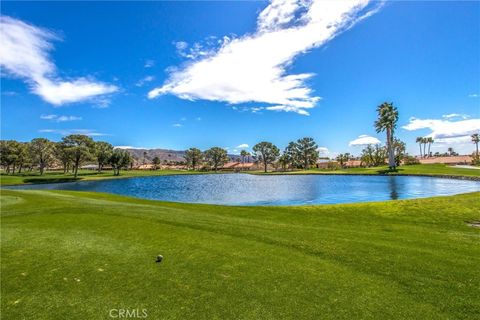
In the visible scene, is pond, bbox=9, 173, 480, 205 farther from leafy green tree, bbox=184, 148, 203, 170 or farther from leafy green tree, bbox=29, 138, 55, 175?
leafy green tree, bbox=184, 148, 203, 170

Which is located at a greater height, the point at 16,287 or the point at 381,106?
the point at 381,106

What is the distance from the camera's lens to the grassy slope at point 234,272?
4.40 m

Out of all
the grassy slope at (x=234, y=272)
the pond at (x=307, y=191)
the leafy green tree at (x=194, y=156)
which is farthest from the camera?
the leafy green tree at (x=194, y=156)

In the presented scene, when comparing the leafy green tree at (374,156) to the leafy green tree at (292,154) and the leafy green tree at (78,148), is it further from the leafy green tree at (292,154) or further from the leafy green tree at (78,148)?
the leafy green tree at (78,148)

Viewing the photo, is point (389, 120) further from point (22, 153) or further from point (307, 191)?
point (22, 153)

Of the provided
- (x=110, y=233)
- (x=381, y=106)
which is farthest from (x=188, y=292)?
(x=381, y=106)

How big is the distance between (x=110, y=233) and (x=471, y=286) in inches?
373

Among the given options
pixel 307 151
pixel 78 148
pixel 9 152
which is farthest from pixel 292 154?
pixel 9 152

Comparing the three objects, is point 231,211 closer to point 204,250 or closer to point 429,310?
point 204,250

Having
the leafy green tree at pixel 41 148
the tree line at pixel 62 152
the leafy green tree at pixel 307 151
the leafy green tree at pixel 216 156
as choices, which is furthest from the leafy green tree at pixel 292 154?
the leafy green tree at pixel 41 148

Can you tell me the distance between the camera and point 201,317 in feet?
13.4

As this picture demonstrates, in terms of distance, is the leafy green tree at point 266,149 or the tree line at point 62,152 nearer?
the tree line at point 62,152

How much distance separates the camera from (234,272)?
5.75 meters

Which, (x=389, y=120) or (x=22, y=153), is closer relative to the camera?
(x=389, y=120)
